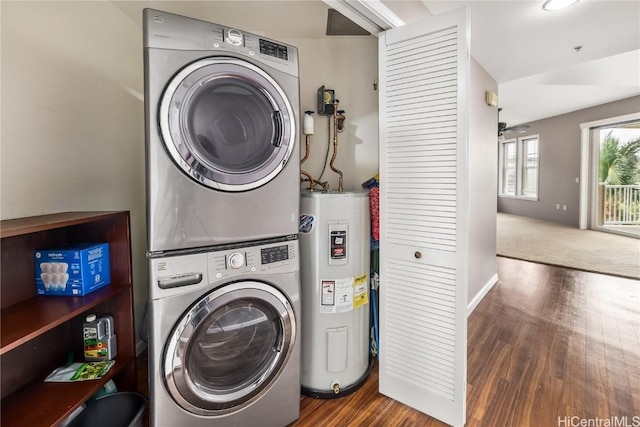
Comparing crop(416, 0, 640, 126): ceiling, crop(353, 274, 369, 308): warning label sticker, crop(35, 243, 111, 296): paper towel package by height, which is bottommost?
crop(353, 274, 369, 308): warning label sticker

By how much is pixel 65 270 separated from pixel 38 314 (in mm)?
202

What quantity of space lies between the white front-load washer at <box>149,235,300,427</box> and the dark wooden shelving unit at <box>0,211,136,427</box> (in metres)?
0.36

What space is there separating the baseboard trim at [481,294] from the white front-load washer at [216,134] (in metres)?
2.16

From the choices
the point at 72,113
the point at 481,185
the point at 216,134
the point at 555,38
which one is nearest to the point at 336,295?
the point at 216,134

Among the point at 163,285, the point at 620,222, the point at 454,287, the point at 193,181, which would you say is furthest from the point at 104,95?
the point at 620,222

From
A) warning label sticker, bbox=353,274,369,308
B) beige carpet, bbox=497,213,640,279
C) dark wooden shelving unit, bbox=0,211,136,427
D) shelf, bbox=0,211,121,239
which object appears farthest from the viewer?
beige carpet, bbox=497,213,640,279

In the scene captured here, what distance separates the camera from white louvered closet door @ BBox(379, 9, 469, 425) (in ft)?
4.69

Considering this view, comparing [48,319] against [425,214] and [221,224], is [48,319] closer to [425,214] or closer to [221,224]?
[221,224]

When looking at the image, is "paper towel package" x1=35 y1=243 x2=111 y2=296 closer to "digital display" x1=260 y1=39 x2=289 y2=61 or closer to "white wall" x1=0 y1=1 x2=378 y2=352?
"white wall" x1=0 y1=1 x2=378 y2=352


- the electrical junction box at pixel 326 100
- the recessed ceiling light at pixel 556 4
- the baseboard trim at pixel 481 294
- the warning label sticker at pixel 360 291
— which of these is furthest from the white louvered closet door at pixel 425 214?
the baseboard trim at pixel 481 294

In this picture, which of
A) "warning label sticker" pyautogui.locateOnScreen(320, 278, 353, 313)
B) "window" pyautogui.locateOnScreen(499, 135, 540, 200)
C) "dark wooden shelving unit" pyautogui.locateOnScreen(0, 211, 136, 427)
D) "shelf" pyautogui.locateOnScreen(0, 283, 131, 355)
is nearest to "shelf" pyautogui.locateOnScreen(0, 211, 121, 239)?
"dark wooden shelving unit" pyautogui.locateOnScreen(0, 211, 136, 427)

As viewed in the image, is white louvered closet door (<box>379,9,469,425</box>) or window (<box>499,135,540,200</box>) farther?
window (<box>499,135,540,200</box>)

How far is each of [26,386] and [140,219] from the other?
3.39 feet

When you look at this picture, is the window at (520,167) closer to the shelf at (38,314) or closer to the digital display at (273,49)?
the digital display at (273,49)
